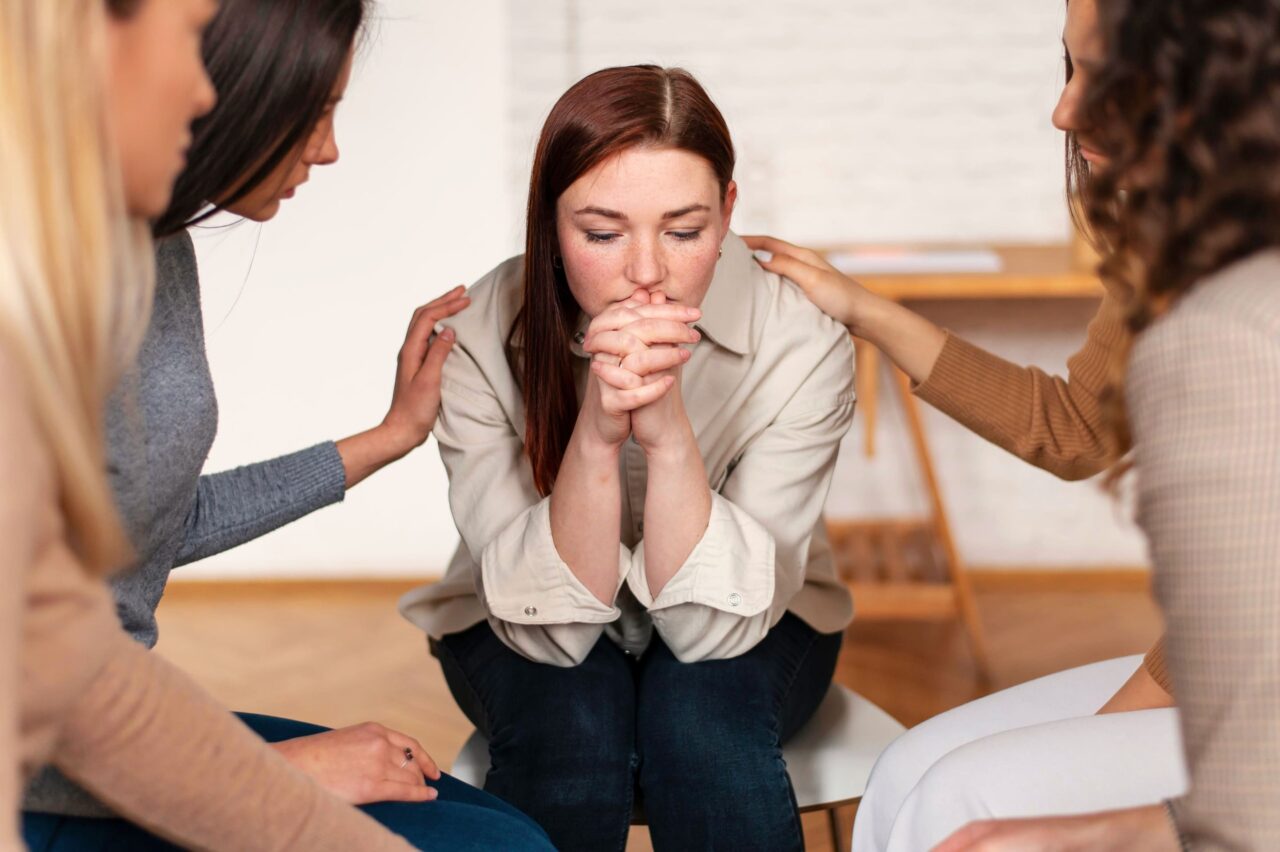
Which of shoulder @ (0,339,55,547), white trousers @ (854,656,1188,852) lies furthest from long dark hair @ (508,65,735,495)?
shoulder @ (0,339,55,547)

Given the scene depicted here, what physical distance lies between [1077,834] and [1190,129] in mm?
522

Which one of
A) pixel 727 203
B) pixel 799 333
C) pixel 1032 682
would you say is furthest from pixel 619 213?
pixel 1032 682

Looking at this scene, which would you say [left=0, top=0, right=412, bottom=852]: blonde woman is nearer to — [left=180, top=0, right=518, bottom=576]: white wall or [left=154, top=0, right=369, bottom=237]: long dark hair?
[left=154, top=0, right=369, bottom=237]: long dark hair

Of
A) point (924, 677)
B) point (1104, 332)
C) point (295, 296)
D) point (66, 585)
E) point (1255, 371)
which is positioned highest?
point (1255, 371)

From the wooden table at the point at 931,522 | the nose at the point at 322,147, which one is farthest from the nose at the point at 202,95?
the wooden table at the point at 931,522

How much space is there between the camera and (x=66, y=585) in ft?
2.79

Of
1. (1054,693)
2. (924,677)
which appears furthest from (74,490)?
(924,677)

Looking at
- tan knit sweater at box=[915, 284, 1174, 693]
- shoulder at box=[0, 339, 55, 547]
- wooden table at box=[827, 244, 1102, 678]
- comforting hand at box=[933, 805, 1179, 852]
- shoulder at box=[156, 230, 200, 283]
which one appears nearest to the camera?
shoulder at box=[0, 339, 55, 547]

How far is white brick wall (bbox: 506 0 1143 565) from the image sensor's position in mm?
3480

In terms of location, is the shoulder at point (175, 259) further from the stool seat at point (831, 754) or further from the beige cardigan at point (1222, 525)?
the beige cardigan at point (1222, 525)

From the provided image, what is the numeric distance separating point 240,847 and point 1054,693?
962 millimetres

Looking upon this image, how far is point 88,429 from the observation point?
820 millimetres

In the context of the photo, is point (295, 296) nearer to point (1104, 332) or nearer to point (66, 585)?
point (1104, 332)

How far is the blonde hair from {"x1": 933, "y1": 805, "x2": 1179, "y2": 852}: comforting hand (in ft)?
2.26
